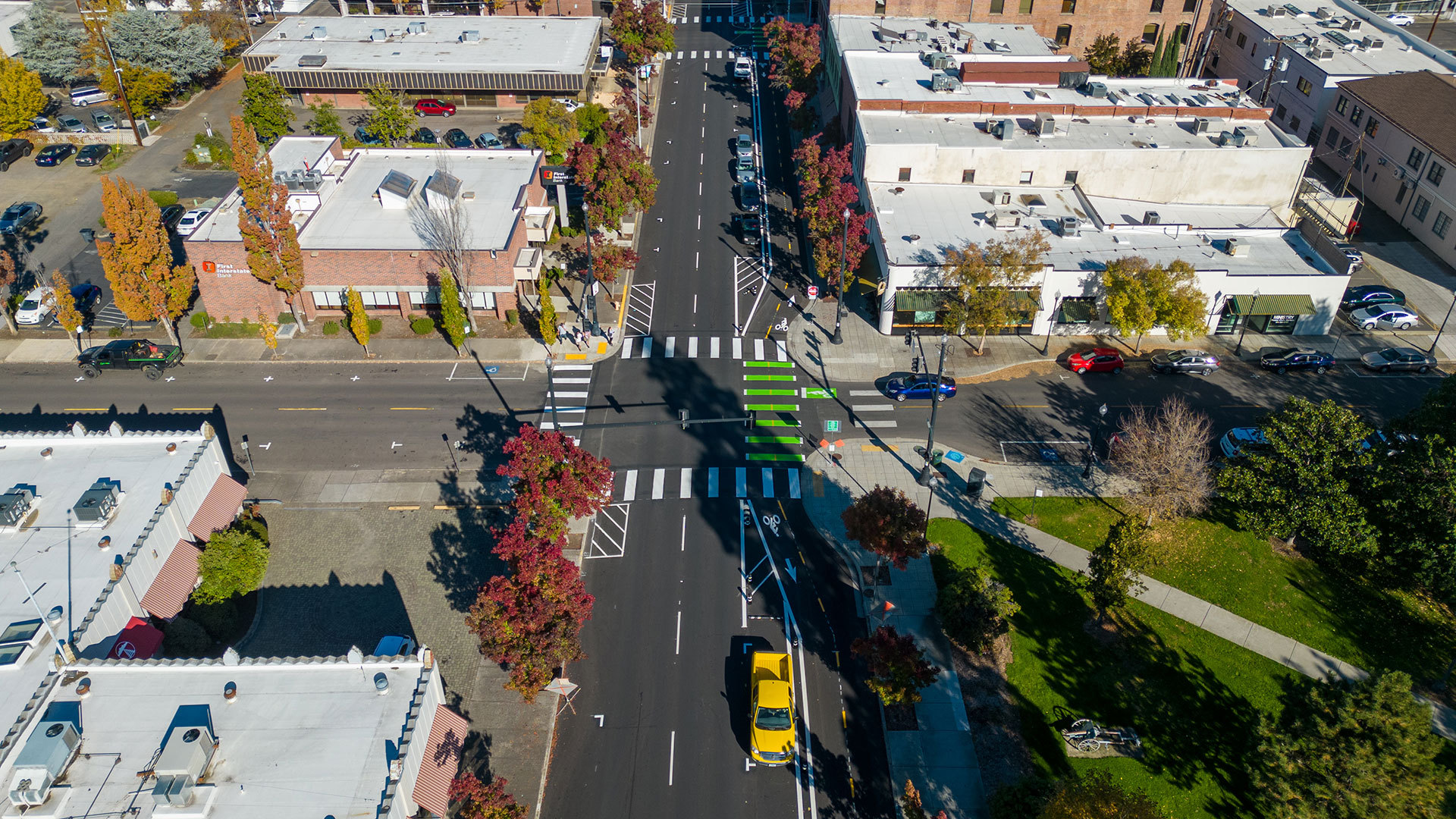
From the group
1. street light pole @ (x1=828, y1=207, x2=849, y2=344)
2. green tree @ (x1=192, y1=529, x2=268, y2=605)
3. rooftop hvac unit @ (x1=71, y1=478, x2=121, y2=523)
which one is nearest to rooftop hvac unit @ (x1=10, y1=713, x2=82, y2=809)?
green tree @ (x1=192, y1=529, x2=268, y2=605)

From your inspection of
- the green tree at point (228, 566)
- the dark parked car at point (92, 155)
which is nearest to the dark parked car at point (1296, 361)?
the green tree at point (228, 566)

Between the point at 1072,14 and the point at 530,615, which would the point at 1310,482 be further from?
the point at 1072,14

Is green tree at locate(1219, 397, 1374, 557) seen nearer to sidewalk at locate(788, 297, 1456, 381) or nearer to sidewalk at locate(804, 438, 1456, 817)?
sidewalk at locate(804, 438, 1456, 817)

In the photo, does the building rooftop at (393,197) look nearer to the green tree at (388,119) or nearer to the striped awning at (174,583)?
the green tree at (388,119)

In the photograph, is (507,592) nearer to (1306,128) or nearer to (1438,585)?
(1438,585)

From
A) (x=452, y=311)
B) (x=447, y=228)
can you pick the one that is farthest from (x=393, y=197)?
(x=452, y=311)

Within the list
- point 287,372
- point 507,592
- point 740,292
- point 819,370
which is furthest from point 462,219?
point 507,592

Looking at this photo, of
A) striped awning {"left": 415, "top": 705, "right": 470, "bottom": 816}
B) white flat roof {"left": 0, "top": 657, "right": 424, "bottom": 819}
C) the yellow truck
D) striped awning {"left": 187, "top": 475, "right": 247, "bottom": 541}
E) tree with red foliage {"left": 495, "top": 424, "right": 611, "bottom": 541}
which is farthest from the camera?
striped awning {"left": 187, "top": 475, "right": 247, "bottom": 541}
